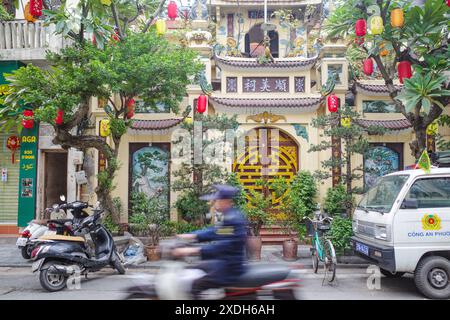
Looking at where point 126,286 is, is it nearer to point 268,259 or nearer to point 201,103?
point 268,259

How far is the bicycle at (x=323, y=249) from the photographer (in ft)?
23.0

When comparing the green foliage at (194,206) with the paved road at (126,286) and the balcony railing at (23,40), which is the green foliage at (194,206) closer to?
the paved road at (126,286)

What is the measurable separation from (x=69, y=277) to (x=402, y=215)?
19.0ft

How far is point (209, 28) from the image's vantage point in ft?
45.9

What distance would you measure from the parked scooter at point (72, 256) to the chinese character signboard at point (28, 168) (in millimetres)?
5370

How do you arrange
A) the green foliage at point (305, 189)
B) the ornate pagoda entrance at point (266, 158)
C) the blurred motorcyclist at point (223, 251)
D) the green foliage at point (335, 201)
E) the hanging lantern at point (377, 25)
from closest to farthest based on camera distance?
the blurred motorcyclist at point (223, 251) → the hanging lantern at point (377, 25) → the green foliage at point (335, 201) → the green foliage at point (305, 189) → the ornate pagoda entrance at point (266, 158)

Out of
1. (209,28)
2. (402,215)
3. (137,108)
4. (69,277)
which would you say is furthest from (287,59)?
(69,277)

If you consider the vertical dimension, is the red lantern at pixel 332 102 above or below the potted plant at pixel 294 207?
above

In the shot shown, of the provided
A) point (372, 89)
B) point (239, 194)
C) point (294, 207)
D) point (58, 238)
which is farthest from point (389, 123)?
point (58, 238)

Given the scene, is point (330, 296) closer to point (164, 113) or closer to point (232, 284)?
point (232, 284)

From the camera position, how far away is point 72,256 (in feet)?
21.8

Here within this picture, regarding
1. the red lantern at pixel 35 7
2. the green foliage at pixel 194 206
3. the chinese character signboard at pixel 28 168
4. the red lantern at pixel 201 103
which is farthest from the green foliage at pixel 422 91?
the chinese character signboard at pixel 28 168

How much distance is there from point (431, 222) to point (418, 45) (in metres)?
4.64
